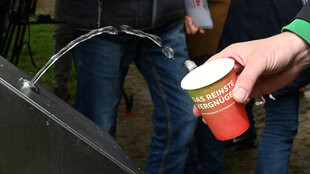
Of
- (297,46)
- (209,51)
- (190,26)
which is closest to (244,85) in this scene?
(297,46)

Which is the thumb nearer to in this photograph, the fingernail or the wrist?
the fingernail

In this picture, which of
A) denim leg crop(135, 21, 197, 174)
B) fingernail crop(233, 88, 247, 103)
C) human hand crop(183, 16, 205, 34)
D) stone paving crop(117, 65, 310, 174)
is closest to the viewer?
fingernail crop(233, 88, 247, 103)

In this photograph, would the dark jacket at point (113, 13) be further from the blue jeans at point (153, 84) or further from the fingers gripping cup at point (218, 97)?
the fingers gripping cup at point (218, 97)

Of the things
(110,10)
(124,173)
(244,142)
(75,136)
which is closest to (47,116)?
(75,136)

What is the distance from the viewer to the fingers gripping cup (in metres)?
1.40

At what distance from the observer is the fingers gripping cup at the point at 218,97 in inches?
55.2

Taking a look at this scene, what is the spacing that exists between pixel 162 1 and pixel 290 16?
0.64 meters

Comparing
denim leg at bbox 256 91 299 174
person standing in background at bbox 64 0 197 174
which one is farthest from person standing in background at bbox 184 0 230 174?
denim leg at bbox 256 91 299 174

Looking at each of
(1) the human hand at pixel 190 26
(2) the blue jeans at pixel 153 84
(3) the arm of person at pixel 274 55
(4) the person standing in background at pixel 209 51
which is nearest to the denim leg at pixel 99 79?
(2) the blue jeans at pixel 153 84

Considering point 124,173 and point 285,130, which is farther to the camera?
point 285,130

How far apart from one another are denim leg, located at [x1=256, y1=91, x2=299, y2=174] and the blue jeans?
0.43 metres

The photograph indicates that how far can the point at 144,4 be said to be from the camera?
2.46m

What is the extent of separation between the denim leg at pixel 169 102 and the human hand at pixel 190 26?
169 millimetres

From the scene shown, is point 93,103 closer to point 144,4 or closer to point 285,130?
point 144,4
